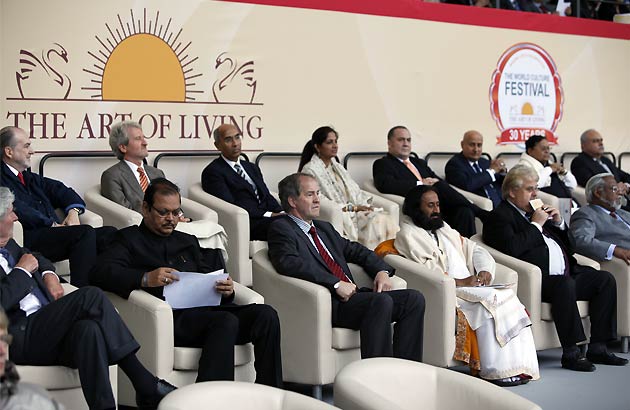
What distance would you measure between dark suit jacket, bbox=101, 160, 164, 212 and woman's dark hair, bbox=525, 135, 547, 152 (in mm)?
4048

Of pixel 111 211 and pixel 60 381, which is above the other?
pixel 111 211

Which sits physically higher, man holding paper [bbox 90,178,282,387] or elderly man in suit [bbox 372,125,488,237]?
elderly man in suit [bbox 372,125,488,237]

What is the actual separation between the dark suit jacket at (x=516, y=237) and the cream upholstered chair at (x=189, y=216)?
1.88m

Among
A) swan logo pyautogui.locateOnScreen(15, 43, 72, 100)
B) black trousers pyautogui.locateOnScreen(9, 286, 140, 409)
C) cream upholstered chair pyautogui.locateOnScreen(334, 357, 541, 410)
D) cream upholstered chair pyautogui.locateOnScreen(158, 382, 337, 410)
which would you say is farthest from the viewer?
swan logo pyautogui.locateOnScreen(15, 43, 72, 100)

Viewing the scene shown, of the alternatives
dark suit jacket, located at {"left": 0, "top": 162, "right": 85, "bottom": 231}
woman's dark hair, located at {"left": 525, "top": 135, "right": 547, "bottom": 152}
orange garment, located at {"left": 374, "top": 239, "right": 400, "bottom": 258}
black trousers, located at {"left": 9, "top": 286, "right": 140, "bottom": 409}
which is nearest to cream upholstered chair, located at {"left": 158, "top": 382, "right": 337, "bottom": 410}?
black trousers, located at {"left": 9, "top": 286, "right": 140, "bottom": 409}

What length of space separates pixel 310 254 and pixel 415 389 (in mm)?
2348

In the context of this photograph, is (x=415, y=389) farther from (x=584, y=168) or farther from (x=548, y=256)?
(x=584, y=168)

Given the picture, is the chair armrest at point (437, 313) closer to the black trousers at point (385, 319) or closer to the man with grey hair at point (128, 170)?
the black trousers at point (385, 319)

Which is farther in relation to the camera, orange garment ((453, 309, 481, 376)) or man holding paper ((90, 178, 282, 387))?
orange garment ((453, 309, 481, 376))

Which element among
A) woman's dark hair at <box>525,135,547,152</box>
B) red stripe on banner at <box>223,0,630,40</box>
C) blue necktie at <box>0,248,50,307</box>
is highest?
red stripe on banner at <box>223,0,630,40</box>

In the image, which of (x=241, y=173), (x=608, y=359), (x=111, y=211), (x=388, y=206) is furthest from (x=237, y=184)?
(x=608, y=359)

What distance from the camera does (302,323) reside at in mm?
5848

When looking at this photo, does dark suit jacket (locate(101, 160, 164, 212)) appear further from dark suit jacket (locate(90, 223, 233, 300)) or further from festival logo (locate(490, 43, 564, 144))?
festival logo (locate(490, 43, 564, 144))

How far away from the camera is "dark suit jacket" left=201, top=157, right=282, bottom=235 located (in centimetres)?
737
